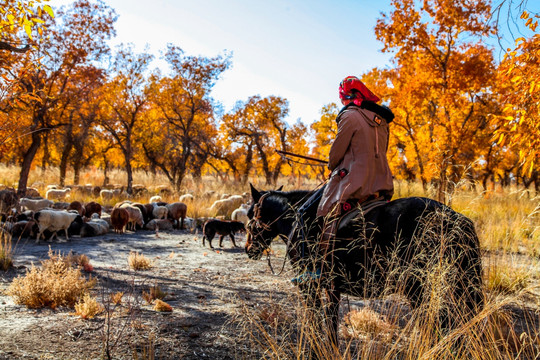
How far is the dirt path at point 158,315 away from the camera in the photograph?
12.4 ft

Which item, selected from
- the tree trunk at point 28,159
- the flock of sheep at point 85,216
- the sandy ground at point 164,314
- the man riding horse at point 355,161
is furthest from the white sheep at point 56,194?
the man riding horse at point 355,161

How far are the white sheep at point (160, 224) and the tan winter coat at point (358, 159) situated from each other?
11.6 m

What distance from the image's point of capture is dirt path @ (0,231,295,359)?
378 centimetres

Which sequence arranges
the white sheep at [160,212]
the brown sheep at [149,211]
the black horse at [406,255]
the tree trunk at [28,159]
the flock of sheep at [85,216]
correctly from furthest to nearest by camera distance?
the tree trunk at [28,159] < the white sheep at [160,212] < the brown sheep at [149,211] < the flock of sheep at [85,216] < the black horse at [406,255]

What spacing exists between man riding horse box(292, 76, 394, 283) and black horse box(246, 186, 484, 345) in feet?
0.55

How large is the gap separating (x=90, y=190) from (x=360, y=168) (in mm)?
21953

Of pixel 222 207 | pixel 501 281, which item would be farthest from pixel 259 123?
pixel 501 281

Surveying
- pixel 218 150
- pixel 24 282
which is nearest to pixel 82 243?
pixel 24 282

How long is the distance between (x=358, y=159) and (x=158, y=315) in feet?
9.86

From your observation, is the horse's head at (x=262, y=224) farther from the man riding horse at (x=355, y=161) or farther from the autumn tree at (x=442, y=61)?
the autumn tree at (x=442, y=61)

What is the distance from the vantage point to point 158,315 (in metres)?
4.83

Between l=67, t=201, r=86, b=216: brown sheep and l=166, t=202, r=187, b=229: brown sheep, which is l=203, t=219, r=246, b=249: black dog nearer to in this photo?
l=166, t=202, r=187, b=229: brown sheep

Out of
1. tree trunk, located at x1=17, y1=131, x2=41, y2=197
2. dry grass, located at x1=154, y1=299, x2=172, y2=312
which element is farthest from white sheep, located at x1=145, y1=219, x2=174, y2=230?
dry grass, located at x1=154, y1=299, x2=172, y2=312

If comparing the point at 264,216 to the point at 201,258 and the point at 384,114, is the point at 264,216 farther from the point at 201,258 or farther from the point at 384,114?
the point at 201,258
